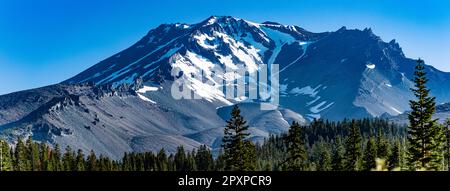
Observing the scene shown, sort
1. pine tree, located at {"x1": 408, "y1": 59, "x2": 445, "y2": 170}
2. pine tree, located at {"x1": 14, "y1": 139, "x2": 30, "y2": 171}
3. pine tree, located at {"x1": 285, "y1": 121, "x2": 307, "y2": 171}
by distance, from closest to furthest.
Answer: pine tree, located at {"x1": 408, "y1": 59, "x2": 445, "y2": 170} < pine tree, located at {"x1": 285, "y1": 121, "x2": 307, "y2": 171} < pine tree, located at {"x1": 14, "y1": 139, "x2": 30, "y2": 171}

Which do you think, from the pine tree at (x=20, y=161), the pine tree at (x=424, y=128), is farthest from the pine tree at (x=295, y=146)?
the pine tree at (x=20, y=161)

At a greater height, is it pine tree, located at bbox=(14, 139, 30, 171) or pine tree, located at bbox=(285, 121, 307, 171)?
pine tree, located at bbox=(14, 139, 30, 171)

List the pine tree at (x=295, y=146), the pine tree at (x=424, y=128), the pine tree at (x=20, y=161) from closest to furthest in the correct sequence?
the pine tree at (x=424, y=128)
the pine tree at (x=295, y=146)
the pine tree at (x=20, y=161)

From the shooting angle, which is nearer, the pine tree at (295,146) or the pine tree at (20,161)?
the pine tree at (295,146)

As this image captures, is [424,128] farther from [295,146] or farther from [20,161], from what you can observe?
[20,161]

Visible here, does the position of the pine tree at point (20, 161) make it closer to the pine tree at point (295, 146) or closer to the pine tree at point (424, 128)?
the pine tree at point (295, 146)

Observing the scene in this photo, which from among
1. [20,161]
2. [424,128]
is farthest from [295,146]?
[20,161]

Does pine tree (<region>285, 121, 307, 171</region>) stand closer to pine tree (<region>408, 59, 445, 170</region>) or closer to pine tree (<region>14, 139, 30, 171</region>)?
pine tree (<region>408, 59, 445, 170</region>)

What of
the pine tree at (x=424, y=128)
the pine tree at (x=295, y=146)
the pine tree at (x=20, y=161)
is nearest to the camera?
the pine tree at (x=424, y=128)

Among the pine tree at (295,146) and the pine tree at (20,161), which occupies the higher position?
the pine tree at (20,161)

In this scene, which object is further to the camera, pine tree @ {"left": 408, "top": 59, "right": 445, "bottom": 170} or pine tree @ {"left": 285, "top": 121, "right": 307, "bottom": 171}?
pine tree @ {"left": 285, "top": 121, "right": 307, "bottom": 171}

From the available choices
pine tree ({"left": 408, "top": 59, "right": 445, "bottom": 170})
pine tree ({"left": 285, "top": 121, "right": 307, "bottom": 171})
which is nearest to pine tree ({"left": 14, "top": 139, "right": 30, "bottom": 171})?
pine tree ({"left": 285, "top": 121, "right": 307, "bottom": 171})
